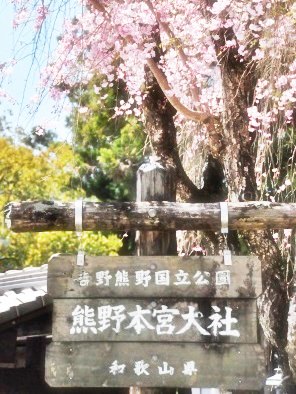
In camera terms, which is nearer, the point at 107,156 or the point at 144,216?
the point at 144,216

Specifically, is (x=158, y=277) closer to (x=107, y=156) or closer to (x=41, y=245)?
(x=107, y=156)

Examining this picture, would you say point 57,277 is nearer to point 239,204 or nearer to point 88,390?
point 239,204

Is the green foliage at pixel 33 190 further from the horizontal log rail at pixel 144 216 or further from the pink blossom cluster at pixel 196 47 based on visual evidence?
the horizontal log rail at pixel 144 216

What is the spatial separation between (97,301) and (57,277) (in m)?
0.24

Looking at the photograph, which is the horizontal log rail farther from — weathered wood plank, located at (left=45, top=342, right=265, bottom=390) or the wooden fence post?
weathered wood plank, located at (left=45, top=342, right=265, bottom=390)

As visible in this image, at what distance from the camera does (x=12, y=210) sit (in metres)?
3.19

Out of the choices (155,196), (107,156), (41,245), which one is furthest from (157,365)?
(41,245)

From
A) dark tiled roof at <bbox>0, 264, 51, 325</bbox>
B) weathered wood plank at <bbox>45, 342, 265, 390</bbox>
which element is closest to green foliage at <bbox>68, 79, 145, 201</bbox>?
dark tiled roof at <bbox>0, 264, 51, 325</bbox>

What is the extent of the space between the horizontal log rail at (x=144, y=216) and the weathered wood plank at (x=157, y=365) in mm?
630

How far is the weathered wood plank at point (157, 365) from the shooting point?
9.91ft

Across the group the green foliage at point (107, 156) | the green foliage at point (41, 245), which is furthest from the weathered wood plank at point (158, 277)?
the green foliage at point (41, 245)

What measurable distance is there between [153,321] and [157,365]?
0.71 feet

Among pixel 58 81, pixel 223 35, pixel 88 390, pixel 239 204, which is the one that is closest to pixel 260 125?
pixel 223 35

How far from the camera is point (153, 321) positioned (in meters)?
3.10
